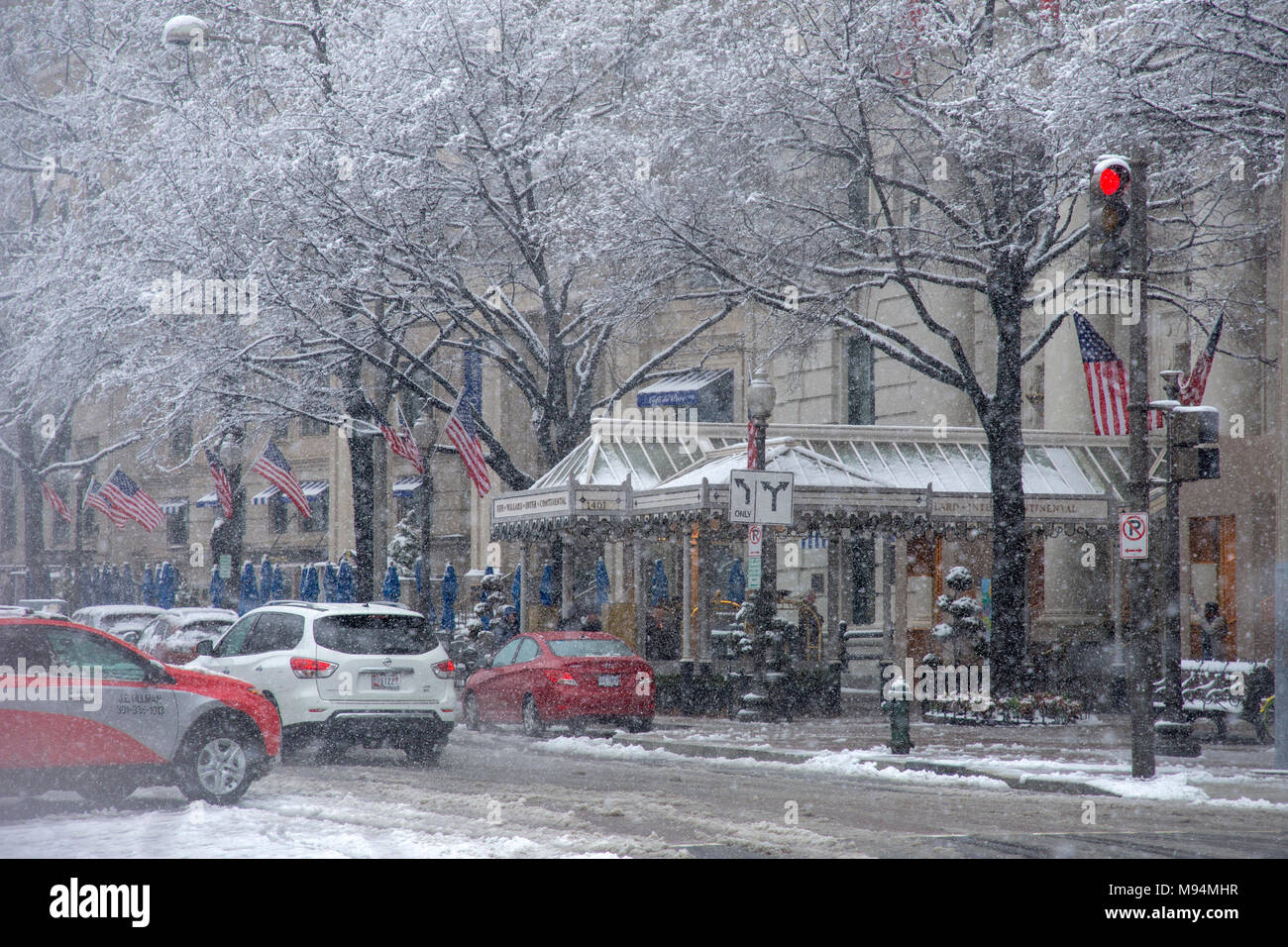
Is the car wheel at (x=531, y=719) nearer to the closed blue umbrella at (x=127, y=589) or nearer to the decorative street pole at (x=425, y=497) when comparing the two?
the decorative street pole at (x=425, y=497)

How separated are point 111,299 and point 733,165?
1358 centimetres

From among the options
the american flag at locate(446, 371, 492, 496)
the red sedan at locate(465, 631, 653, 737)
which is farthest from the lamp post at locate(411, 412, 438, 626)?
the red sedan at locate(465, 631, 653, 737)

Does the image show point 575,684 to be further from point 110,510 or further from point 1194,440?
point 110,510

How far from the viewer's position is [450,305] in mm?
26328

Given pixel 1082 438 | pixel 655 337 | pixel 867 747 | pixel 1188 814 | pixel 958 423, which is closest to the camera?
pixel 1188 814

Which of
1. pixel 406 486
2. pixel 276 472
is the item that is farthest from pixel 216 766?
pixel 406 486

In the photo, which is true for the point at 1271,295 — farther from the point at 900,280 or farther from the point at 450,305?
the point at 450,305

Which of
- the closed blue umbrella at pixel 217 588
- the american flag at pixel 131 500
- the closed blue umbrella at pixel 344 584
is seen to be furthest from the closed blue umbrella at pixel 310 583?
the american flag at pixel 131 500

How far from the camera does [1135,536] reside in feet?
48.8

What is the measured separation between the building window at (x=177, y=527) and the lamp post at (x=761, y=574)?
4073cm

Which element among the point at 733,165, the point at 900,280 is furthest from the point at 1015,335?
the point at 733,165

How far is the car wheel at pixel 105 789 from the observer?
12.3 m

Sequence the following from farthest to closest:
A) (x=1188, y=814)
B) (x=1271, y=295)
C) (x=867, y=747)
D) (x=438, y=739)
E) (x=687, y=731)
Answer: (x=1271, y=295), (x=687, y=731), (x=867, y=747), (x=438, y=739), (x=1188, y=814)

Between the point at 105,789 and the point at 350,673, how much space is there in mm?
3876
